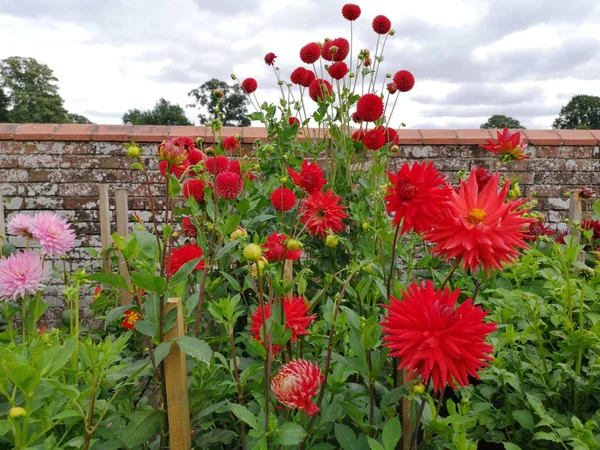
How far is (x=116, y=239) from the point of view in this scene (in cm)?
89

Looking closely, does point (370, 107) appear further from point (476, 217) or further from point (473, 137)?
point (473, 137)

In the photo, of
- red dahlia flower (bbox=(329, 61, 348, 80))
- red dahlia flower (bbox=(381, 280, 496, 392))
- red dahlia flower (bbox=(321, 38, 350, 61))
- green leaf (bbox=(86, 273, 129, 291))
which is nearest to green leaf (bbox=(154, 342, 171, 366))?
green leaf (bbox=(86, 273, 129, 291))

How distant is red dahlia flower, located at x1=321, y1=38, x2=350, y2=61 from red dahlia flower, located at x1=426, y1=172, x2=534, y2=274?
Answer: 1412 millimetres

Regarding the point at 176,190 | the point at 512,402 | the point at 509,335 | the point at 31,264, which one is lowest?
the point at 512,402

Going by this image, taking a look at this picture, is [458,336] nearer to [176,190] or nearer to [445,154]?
[176,190]

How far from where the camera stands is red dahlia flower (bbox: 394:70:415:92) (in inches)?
78.4

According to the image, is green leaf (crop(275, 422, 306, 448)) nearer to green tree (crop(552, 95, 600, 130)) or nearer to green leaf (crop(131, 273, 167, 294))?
green leaf (crop(131, 273, 167, 294))

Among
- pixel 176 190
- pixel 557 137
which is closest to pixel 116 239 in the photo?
pixel 176 190

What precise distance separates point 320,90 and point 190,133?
1.84 m

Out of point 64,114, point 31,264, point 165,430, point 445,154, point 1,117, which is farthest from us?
point 64,114

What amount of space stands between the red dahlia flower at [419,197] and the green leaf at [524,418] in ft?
2.02

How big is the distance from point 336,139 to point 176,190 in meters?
1.14

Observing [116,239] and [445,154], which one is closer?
[116,239]

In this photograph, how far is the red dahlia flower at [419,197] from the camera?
2.38 ft
